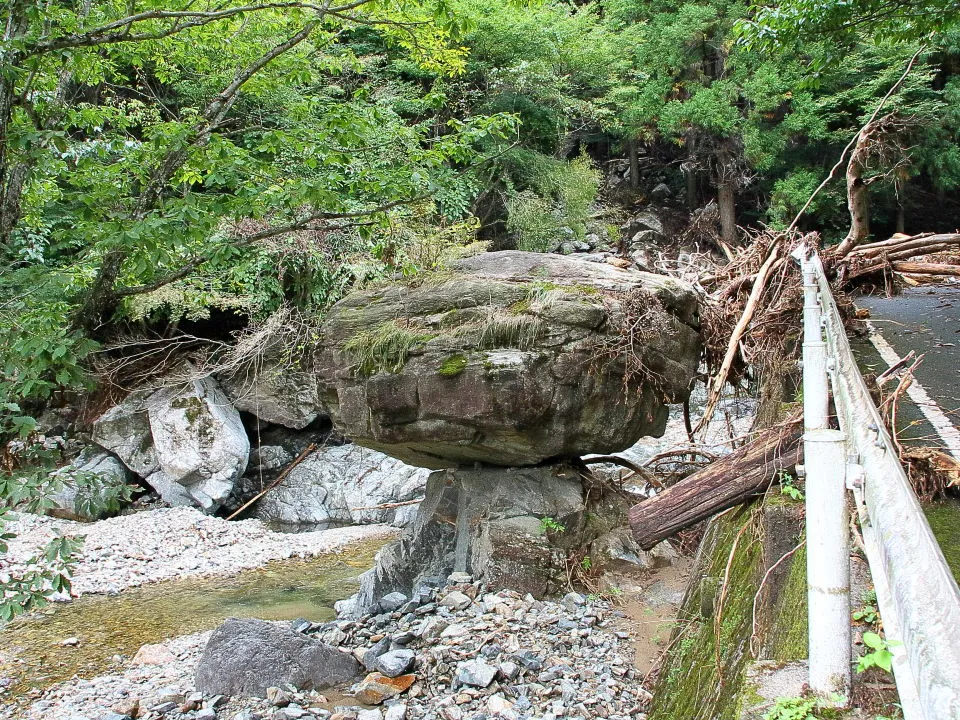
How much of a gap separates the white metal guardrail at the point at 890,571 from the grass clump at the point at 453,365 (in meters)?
4.41

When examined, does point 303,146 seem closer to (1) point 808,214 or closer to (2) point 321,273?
(2) point 321,273

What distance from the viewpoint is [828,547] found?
178 cm

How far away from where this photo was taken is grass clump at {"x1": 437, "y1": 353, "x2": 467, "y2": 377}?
656cm

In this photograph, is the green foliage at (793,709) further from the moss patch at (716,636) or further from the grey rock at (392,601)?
the grey rock at (392,601)

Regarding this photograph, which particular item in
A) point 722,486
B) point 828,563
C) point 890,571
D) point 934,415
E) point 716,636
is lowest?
point 716,636

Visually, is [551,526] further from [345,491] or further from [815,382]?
[345,491]

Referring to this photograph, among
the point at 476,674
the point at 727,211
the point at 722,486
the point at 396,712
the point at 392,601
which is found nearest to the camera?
the point at 722,486

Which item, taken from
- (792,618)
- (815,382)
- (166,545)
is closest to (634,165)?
(166,545)

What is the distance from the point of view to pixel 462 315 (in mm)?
6871

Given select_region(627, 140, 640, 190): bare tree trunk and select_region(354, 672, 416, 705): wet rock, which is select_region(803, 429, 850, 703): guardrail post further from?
select_region(627, 140, 640, 190): bare tree trunk

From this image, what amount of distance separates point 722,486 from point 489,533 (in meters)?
2.98

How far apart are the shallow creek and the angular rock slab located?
3.60ft

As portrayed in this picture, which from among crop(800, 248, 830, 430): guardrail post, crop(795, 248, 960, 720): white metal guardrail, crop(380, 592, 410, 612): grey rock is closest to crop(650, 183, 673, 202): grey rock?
crop(380, 592, 410, 612): grey rock

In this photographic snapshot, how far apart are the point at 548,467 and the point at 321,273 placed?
8398mm
